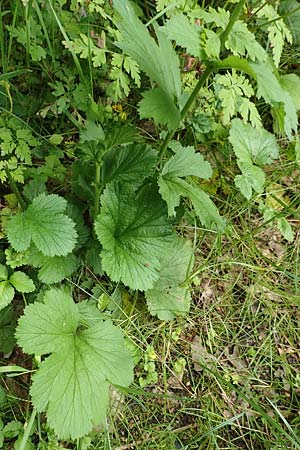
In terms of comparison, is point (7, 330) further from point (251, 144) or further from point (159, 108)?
point (251, 144)

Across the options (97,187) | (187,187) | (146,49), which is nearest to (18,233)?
(97,187)

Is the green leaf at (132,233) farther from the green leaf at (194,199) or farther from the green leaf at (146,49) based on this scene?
the green leaf at (146,49)

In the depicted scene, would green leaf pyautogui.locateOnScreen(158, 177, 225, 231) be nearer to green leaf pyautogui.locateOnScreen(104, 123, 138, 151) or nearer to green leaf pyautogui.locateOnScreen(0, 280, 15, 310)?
green leaf pyautogui.locateOnScreen(104, 123, 138, 151)

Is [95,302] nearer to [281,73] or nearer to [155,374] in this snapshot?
[155,374]

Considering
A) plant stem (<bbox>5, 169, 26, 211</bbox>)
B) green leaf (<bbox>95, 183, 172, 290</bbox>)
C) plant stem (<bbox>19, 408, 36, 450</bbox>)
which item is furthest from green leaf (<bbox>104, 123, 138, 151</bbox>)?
plant stem (<bbox>19, 408, 36, 450</bbox>)

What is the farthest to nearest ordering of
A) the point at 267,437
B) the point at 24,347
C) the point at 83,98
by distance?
the point at 83,98
the point at 267,437
the point at 24,347

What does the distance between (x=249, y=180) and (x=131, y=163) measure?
0.43 m

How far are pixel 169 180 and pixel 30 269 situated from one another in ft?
1.81

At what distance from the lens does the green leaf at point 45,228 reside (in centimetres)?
142

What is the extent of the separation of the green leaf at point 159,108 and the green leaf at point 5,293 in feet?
2.05

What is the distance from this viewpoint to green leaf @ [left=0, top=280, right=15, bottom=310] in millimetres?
1408

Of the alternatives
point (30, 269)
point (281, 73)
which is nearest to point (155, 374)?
point (30, 269)

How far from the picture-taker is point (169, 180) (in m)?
1.41

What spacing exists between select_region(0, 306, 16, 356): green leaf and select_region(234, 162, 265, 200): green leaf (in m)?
0.84
